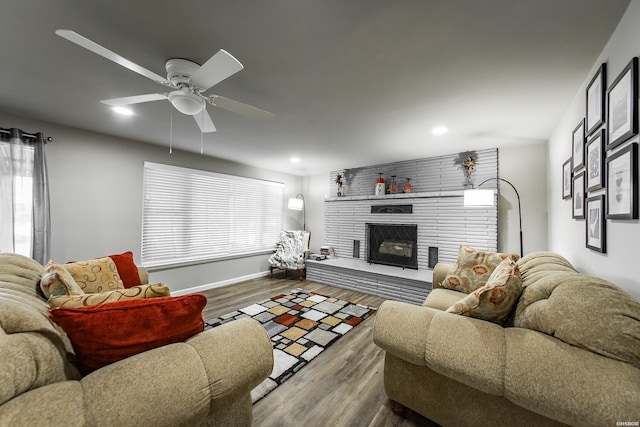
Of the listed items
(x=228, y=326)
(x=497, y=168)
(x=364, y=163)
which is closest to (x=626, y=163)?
(x=228, y=326)

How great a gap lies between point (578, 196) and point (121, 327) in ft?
10.2

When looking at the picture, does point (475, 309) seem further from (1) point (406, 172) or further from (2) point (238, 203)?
(2) point (238, 203)

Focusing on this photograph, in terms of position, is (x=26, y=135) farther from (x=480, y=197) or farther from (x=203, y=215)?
(x=480, y=197)

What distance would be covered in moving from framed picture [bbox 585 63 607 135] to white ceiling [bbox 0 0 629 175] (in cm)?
13

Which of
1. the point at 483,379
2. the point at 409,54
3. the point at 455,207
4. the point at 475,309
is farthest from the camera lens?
the point at 455,207

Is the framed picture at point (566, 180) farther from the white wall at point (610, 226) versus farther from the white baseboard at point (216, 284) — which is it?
the white baseboard at point (216, 284)

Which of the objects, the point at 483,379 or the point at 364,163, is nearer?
the point at 483,379

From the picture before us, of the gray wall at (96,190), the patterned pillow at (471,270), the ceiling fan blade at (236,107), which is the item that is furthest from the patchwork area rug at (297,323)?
the ceiling fan blade at (236,107)

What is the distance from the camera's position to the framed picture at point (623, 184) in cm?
117

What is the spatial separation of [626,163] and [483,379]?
51.1 inches

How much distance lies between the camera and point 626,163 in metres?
1.24

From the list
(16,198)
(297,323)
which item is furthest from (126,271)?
(297,323)

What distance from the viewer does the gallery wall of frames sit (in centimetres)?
119

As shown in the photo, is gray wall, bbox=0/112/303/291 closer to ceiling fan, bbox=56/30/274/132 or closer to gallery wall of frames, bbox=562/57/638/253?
ceiling fan, bbox=56/30/274/132
